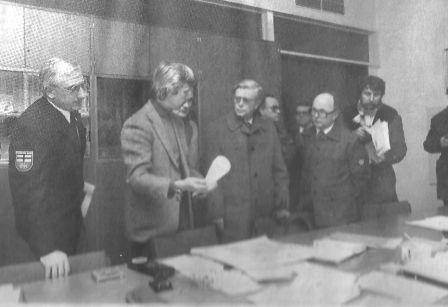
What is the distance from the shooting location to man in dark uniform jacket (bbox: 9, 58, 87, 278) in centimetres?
86

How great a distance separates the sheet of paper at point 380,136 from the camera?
111 cm

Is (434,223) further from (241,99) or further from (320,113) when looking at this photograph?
(241,99)

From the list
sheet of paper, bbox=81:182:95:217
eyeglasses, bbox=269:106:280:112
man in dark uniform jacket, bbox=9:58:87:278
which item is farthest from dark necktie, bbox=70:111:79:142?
eyeglasses, bbox=269:106:280:112

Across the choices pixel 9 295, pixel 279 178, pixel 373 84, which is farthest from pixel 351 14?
pixel 9 295

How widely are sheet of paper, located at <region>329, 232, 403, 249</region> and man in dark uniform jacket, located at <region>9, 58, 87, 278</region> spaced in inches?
24.7

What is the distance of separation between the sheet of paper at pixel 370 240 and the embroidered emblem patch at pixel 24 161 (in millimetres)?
727

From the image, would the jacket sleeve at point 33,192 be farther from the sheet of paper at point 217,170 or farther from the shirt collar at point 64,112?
the sheet of paper at point 217,170

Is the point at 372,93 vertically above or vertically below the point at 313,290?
above

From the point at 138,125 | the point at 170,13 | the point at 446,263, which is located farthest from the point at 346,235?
the point at 170,13

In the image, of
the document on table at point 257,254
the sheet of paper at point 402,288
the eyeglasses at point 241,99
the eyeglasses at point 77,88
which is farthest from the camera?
the eyeglasses at point 241,99

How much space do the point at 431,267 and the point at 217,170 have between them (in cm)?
52

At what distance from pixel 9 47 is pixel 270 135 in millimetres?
635

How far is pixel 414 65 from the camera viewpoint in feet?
3.47

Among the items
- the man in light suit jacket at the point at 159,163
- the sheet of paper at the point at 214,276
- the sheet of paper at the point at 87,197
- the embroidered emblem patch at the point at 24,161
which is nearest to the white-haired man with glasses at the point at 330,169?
the man in light suit jacket at the point at 159,163
